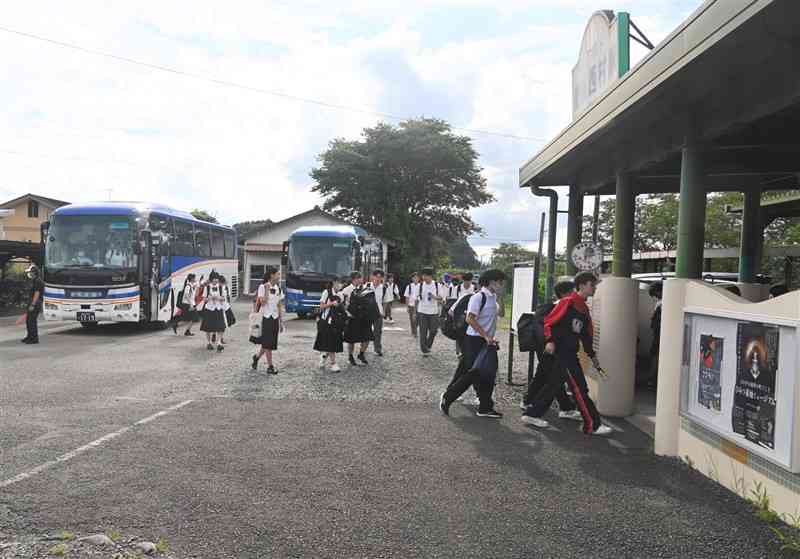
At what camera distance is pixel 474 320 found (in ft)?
25.5

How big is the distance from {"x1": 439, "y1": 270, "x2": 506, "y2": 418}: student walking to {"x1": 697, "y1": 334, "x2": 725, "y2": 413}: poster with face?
8.04 ft

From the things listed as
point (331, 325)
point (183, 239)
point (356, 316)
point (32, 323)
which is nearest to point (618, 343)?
point (331, 325)

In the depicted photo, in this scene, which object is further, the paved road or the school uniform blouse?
the school uniform blouse

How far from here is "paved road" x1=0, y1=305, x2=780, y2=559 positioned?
4148 millimetres

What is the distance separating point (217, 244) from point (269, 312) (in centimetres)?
1431

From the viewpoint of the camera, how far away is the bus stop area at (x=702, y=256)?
4645 mm

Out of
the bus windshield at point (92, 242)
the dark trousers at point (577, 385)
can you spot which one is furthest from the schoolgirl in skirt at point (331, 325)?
the bus windshield at point (92, 242)

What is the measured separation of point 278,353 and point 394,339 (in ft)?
14.4

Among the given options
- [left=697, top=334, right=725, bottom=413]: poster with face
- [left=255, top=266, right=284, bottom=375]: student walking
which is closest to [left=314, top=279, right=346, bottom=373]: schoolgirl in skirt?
[left=255, top=266, right=284, bottom=375]: student walking

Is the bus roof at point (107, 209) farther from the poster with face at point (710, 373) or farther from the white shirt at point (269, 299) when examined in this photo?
the poster with face at point (710, 373)

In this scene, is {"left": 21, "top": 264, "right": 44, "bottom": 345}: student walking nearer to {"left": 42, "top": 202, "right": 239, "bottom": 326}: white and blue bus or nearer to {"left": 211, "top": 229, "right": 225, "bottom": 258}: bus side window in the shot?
{"left": 42, "top": 202, "right": 239, "bottom": 326}: white and blue bus

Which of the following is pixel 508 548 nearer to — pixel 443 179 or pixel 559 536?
pixel 559 536

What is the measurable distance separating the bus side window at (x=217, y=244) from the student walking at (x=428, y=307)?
39.4ft

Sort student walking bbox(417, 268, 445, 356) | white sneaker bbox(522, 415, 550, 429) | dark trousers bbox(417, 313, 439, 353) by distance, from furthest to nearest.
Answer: dark trousers bbox(417, 313, 439, 353)
student walking bbox(417, 268, 445, 356)
white sneaker bbox(522, 415, 550, 429)
